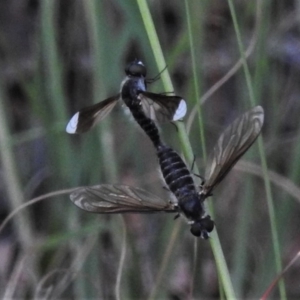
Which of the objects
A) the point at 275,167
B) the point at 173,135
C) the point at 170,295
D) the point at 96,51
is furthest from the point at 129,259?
the point at 275,167

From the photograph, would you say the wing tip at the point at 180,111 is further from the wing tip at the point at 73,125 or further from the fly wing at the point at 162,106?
the wing tip at the point at 73,125

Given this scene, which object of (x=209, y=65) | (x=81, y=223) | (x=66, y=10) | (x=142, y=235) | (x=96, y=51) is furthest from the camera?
(x=209, y=65)

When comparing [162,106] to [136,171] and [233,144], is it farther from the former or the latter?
[136,171]

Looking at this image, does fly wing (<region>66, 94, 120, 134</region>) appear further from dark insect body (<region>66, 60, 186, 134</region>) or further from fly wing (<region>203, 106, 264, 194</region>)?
fly wing (<region>203, 106, 264, 194</region>)

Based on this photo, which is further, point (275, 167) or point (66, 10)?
point (66, 10)

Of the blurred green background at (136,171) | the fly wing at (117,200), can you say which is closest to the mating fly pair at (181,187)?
the fly wing at (117,200)

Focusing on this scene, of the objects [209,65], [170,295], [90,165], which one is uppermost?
[209,65]

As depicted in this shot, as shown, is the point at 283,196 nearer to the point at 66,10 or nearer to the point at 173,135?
the point at 173,135

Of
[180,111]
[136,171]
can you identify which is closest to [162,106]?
[180,111]
